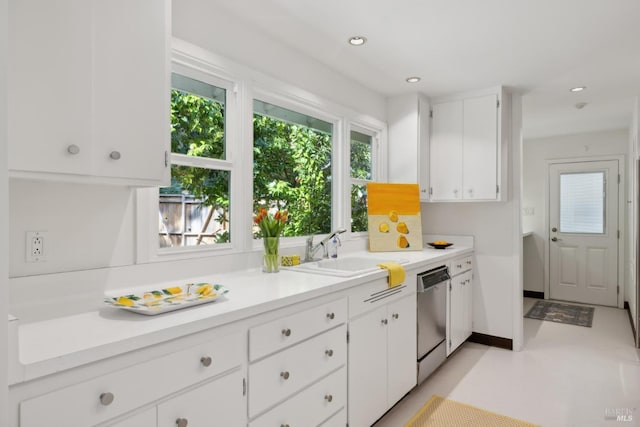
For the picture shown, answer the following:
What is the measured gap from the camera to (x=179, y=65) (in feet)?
6.32

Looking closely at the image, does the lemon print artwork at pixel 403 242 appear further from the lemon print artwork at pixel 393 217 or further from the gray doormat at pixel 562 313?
the gray doormat at pixel 562 313

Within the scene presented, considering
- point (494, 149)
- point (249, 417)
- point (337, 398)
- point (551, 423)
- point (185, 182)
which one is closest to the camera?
point (249, 417)

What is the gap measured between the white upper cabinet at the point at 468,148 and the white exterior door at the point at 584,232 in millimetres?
2782

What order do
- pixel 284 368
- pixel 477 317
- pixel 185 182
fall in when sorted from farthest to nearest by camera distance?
pixel 477 317
pixel 185 182
pixel 284 368

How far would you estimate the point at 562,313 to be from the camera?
4828 mm

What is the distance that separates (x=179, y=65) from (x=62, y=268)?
109 cm

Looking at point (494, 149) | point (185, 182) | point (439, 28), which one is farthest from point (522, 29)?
point (185, 182)

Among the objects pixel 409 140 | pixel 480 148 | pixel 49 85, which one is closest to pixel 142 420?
pixel 49 85

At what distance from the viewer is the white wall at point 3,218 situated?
0.78 metres

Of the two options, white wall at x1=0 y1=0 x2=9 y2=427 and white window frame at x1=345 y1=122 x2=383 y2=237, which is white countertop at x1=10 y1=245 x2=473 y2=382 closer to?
white wall at x1=0 y1=0 x2=9 y2=427

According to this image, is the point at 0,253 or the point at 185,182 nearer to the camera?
the point at 0,253

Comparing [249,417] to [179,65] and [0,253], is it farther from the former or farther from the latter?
[179,65]

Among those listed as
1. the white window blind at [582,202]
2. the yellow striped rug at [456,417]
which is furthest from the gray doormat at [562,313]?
the yellow striped rug at [456,417]

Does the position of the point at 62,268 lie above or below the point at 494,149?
below
